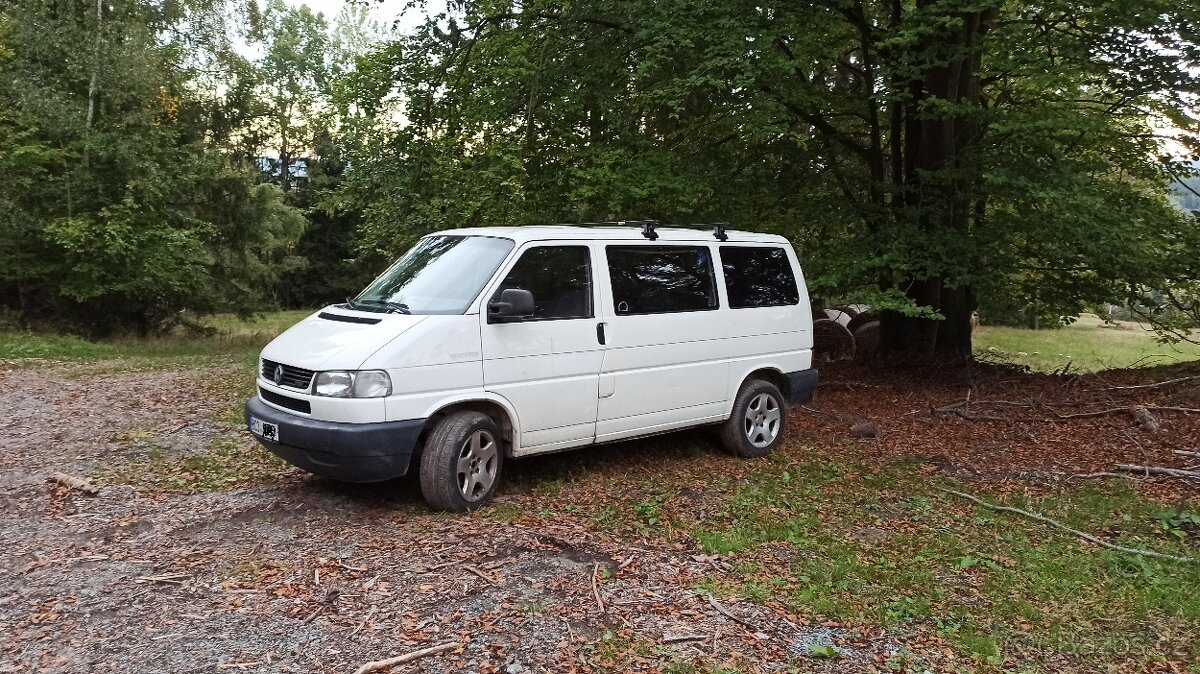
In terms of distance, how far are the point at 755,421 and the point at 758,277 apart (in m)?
1.33

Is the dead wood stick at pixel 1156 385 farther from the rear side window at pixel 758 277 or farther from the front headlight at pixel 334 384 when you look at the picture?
the front headlight at pixel 334 384

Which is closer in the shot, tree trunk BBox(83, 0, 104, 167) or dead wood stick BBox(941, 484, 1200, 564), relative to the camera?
dead wood stick BBox(941, 484, 1200, 564)

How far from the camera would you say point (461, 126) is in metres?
11.7

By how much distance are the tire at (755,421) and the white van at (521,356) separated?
14 mm

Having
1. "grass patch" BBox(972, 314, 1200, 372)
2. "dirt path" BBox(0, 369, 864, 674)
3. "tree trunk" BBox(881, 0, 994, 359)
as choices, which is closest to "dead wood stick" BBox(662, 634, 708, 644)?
"dirt path" BBox(0, 369, 864, 674)

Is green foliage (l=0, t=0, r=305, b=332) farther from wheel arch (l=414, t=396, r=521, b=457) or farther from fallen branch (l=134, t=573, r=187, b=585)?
fallen branch (l=134, t=573, r=187, b=585)

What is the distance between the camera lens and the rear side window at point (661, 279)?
6211 millimetres

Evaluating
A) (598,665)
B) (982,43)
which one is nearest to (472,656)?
(598,665)

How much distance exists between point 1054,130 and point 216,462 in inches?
348

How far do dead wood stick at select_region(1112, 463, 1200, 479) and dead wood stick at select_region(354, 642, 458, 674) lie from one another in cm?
612

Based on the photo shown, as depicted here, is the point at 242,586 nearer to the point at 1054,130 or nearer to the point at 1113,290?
the point at 1054,130

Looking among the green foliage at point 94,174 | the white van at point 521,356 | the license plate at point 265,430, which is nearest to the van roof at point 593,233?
the white van at point 521,356

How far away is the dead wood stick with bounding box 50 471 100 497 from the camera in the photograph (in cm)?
584

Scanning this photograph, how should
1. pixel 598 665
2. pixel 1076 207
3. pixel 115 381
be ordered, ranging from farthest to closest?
1. pixel 115 381
2. pixel 1076 207
3. pixel 598 665
